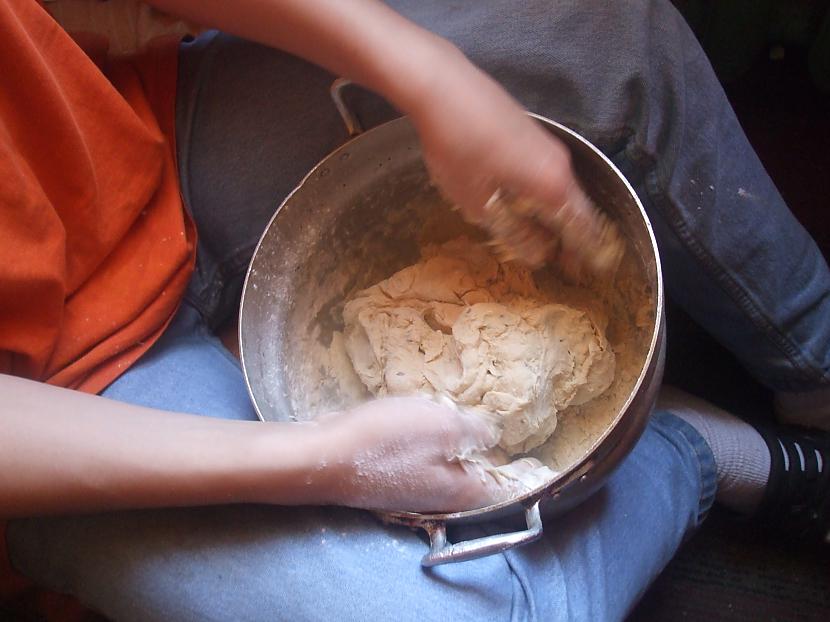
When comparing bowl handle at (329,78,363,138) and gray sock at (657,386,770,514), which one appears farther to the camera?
gray sock at (657,386,770,514)

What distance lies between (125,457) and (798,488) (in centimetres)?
71

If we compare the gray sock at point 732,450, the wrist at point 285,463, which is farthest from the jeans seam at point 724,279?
the wrist at point 285,463

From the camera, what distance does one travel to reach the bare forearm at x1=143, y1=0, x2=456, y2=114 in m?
0.57

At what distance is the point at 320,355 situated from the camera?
0.73 metres

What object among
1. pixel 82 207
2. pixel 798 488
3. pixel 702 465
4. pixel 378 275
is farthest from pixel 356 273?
pixel 798 488

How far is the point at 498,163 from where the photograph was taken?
554mm

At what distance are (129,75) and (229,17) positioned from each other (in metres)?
0.12

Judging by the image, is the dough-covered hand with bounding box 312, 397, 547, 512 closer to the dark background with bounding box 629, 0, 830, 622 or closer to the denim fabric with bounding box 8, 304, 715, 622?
the denim fabric with bounding box 8, 304, 715, 622

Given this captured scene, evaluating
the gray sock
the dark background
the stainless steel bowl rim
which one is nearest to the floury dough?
the stainless steel bowl rim

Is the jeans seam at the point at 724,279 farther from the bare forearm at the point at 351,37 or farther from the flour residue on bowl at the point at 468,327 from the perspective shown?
the bare forearm at the point at 351,37

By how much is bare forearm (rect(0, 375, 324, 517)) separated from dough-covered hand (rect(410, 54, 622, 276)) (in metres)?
0.22

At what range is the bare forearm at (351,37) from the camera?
57cm

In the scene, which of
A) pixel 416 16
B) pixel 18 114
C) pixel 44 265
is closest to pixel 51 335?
pixel 44 265

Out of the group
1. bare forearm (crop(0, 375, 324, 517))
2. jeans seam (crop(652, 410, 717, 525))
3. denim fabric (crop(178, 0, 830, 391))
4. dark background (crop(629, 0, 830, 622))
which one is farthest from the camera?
dark background (crop(629, 0, 830, 622))
